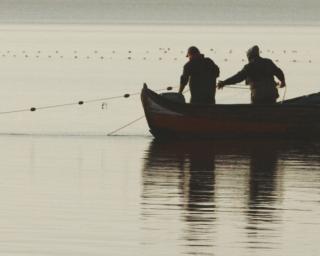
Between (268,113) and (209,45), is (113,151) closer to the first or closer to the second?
(268,113)

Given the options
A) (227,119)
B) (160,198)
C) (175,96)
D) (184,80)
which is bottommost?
(160,198)

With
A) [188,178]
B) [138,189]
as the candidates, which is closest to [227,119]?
[188,178]

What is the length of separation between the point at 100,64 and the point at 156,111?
34.0 m

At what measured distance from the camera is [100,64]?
59.1 m

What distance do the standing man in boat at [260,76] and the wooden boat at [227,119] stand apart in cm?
31

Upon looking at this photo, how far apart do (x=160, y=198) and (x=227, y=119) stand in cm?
730

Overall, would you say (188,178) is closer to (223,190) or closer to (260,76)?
(223,190)

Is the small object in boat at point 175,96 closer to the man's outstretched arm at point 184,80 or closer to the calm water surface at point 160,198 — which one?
the man's outstretched arm at point 184,80

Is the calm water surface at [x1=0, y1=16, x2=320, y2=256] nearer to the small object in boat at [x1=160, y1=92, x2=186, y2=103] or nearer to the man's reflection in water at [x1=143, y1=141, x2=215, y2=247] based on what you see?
the man's reflection in water at [x1=143, y1=141, x2=215, y2=247]

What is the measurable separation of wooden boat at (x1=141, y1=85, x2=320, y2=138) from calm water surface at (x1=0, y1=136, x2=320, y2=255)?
263 millimetres

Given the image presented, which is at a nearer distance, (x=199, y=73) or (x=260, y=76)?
(x=199, y=73)

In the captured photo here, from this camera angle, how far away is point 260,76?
25203mm

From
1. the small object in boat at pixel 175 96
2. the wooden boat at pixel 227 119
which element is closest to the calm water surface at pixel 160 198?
the wooden boat at pixel 227 119

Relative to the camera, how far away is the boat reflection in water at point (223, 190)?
15469mm
